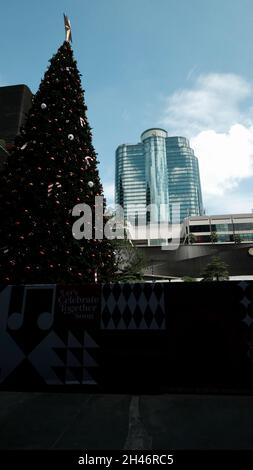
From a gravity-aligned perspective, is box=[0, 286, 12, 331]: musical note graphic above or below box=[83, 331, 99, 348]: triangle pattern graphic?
above

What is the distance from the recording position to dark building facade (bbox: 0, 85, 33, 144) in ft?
52.1

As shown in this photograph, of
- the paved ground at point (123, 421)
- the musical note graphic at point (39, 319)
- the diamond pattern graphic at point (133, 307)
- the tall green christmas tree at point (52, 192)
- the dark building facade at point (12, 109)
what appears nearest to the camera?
the paved ground at point (123, 421)

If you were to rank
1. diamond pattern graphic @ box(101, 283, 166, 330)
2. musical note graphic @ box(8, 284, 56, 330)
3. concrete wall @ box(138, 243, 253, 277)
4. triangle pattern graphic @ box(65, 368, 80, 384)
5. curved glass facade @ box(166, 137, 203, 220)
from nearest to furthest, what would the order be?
1. triangle pattern graphic @ box(65, 368, 80, 384)
2. diamond pattern graphic @ box(101, 283, 166, 330)
3. musical note graphic @ box(8, 284, 56, 330)
4. concrete wall @ box(138, 243, 253, 277)
5. curved glass facade @ box(166, 137, 203, 220)

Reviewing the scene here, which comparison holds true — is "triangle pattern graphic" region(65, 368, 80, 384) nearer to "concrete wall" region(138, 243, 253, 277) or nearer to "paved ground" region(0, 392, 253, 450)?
"paved ground" region(0, 392, 253, 450)

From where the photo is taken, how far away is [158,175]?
6535 inches

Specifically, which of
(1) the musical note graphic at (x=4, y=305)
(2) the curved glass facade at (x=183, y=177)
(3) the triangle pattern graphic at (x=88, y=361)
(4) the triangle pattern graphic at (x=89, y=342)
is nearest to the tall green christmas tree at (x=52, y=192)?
(1) the musical note graphic at (x=4, y=305)

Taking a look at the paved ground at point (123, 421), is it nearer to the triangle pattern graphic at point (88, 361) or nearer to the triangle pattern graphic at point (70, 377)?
the triangle pattern graphic at point (70, 377)

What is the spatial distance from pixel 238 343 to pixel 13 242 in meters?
5.88

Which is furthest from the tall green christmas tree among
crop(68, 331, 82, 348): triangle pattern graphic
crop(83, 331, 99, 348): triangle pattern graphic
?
crop(83, 331, 99, 348): triangle pattern graphic

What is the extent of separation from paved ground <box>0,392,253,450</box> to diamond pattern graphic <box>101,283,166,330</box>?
104 centimetres

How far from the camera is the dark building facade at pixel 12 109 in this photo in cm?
1589

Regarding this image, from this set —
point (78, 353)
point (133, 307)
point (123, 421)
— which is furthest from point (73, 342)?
point (123, 421)

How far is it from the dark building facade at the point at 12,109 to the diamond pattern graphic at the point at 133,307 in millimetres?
14379

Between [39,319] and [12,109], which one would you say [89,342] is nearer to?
[39,319]
